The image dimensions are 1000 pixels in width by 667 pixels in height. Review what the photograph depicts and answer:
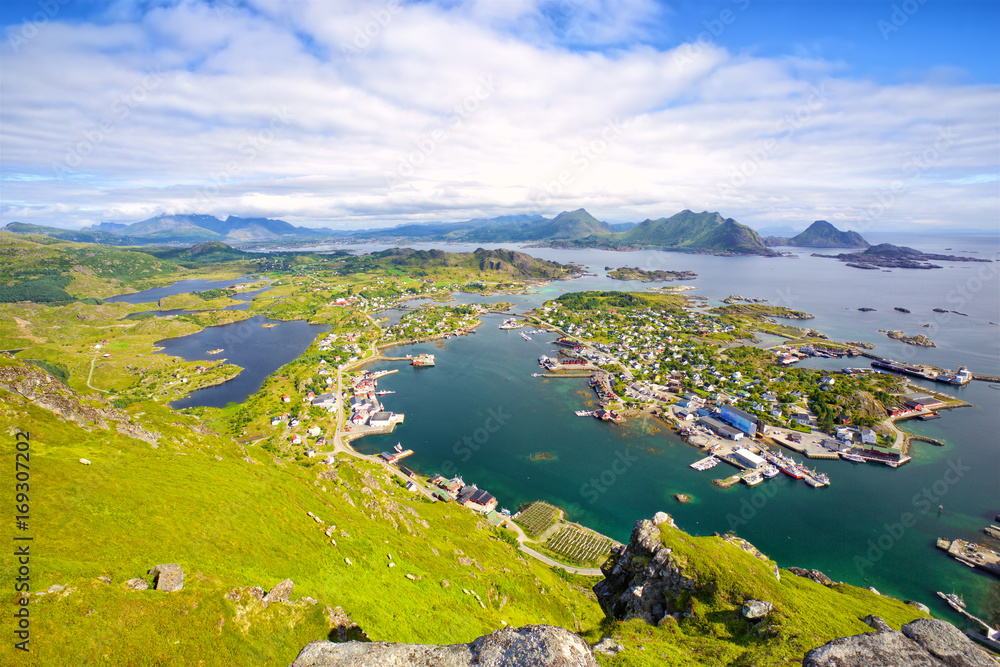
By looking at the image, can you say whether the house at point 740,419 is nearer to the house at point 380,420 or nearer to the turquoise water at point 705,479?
the turquoise water at point 705,479

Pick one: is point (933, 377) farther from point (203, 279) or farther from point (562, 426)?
point (203, 279)

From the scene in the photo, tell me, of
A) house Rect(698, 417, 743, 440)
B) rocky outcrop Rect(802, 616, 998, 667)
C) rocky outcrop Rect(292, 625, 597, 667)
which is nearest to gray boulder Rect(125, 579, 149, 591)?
rocky outcrop Rect(292, 625, 597, 667)

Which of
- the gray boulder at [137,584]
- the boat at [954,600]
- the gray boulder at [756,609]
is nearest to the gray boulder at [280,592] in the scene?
Result: the gray boulder at [137,584]

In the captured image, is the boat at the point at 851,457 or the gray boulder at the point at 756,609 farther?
the boat at the point at 851,457

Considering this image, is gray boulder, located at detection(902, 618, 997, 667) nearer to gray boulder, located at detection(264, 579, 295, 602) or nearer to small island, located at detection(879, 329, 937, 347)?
gray boulder, located at detection(264, 579, 295, 602)

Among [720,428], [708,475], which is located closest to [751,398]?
[720,428]

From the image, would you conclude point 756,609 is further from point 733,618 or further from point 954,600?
point 954,600
